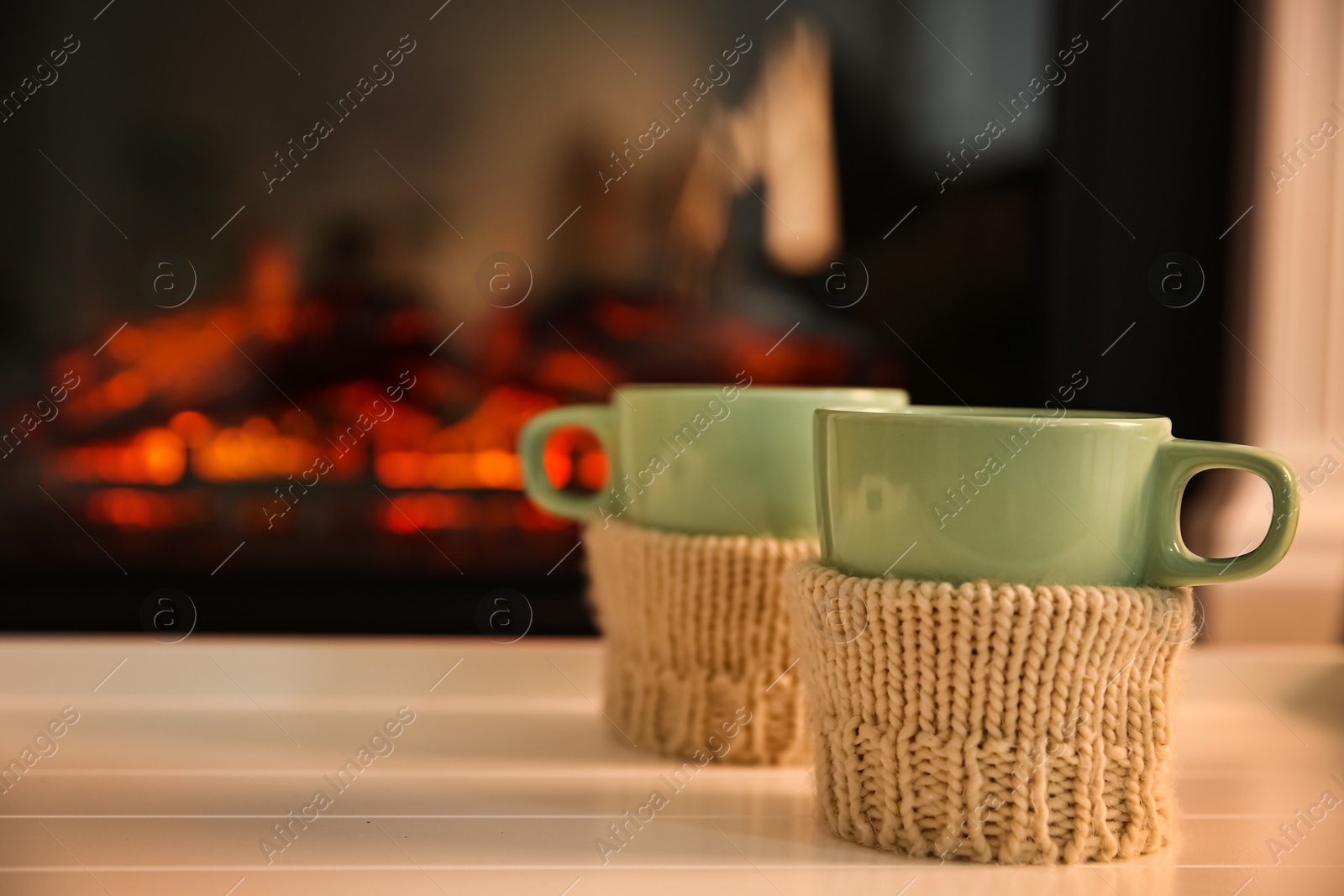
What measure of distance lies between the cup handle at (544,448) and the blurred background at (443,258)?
2.03 feet

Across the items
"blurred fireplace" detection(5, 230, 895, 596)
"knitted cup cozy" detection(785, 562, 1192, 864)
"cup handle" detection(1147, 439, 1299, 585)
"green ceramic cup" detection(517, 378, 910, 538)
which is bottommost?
"knitted cup cozy" detection(785, 562, 1192, 864)

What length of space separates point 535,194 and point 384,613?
459 mm

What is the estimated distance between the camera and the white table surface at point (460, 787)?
389 millimetres

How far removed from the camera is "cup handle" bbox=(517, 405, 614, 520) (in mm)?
597

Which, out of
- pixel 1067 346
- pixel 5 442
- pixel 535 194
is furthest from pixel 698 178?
pixel 5 442

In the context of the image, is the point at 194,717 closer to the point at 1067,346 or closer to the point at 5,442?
the point at 5,442

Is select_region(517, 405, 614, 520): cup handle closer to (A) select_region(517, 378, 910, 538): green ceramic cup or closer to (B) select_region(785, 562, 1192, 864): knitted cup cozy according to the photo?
(A) select_region(517, 378, 910, 538): green ceramic cup

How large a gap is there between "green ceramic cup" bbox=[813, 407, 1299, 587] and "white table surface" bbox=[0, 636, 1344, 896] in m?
0.10

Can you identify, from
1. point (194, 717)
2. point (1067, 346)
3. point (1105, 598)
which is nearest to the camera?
point (1105, 598)

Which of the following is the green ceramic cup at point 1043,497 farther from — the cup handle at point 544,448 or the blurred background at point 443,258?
the blurred background at point 443,258

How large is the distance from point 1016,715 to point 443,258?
958 millimetres

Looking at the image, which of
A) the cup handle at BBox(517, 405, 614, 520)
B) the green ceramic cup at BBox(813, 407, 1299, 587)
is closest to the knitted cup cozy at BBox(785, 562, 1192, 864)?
the green ceramic cup at BBox(813, 407, 1299, 587)

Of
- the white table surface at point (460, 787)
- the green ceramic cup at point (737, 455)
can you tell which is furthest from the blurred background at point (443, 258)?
the green ceramic cup at point (737, 455)

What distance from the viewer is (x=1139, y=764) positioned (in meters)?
0.41
